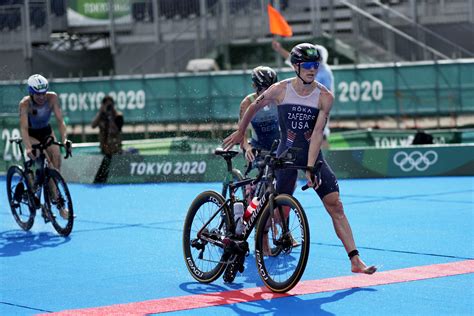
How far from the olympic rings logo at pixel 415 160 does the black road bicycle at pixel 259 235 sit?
11.0m

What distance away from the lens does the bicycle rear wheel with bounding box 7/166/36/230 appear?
14.0 meters

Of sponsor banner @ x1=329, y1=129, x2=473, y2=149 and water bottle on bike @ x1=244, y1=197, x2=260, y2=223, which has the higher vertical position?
water bottle on bike @ x1=244, y1=197, x2=260, y2=223

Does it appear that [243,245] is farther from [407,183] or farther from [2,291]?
[407,183]

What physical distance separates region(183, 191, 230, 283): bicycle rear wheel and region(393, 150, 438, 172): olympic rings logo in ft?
36.3

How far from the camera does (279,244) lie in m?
8.71

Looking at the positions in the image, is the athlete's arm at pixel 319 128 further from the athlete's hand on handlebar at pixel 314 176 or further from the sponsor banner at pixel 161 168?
the sponsor banner at pixel 161 168

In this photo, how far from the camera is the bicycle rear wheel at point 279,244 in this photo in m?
8.57

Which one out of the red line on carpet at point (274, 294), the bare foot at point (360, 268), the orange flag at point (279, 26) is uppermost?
the orange flag at point (279, 26)

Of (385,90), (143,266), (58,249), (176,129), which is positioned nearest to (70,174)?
(176,129)

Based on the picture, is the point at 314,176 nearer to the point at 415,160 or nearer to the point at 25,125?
the point at 25,125

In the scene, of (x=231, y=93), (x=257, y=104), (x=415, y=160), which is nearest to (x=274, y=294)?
(x=257, y=104)

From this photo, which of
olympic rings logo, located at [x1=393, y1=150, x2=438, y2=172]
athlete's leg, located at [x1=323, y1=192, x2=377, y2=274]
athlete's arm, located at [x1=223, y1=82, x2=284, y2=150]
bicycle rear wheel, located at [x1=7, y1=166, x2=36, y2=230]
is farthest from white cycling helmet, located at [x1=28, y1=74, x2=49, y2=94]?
olympic rings logo, located at [x1=393, y1=150, x2=438, y2=172]

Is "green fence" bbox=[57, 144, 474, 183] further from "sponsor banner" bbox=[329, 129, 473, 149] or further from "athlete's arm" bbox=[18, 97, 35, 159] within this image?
"athlete's arm" bbox=[18, 97, 35, 159]

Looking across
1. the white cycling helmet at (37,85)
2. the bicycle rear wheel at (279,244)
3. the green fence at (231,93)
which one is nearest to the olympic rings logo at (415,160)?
the green fence at (231,93)
